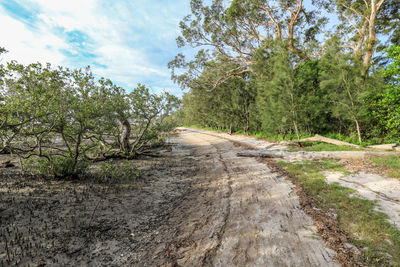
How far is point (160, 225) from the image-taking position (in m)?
4.43

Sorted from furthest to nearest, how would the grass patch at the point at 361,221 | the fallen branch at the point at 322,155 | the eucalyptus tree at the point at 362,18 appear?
the eucalyptus tree at the point at 362,18, the fallen branch at the point at 322,155, the grass patch at the point at 361,221

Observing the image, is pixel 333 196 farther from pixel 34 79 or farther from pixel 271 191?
pixel 34 79

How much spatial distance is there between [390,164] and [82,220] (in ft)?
36.7

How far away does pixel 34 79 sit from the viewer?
20.1ft

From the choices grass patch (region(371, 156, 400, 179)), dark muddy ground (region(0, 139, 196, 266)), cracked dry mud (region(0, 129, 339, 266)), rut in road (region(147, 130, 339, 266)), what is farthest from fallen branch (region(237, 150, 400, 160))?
dark muddy ground (region(0, 139, 196, 266))

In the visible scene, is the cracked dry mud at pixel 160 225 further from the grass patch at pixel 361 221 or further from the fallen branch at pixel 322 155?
the fallen branch at pixel 322 155

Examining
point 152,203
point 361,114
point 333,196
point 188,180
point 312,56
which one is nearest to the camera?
Answer: point 333,196

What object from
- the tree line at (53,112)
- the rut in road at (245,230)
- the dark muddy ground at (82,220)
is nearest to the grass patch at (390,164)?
the rut in road at (245,230)

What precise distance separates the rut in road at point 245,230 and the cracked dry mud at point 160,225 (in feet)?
0.06

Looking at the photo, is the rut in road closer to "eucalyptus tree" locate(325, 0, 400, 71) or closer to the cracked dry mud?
the cracked dry mud

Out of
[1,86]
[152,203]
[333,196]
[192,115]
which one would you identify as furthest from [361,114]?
[192,115]

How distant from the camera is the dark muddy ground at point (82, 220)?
3244 mm

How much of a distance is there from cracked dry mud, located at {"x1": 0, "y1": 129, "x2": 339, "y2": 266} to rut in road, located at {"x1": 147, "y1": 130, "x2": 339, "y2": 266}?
2 cm

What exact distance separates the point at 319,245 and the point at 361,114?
11815 millimetres
